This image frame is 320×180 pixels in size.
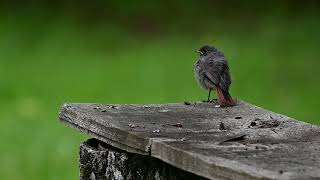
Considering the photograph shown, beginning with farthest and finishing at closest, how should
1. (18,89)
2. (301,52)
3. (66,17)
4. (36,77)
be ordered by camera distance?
(66,17), (301,52), (36,77), (18,89)

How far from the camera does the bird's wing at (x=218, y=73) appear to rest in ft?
22.4

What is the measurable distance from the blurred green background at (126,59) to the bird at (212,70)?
3.08 meters

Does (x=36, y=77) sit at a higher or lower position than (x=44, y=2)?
lower

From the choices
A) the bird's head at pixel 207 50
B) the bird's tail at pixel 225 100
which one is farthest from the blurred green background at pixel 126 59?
the bird's tail at pixel 225 100

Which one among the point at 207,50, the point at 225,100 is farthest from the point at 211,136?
the point at 207,50

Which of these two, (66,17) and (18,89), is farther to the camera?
(66,17)

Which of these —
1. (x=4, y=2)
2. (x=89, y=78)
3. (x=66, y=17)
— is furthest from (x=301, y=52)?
(x=4, y=2)

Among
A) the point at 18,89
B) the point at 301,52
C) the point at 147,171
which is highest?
the point at 301,52

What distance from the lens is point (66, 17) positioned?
69.8 ft

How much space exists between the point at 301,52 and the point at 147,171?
13.4 m

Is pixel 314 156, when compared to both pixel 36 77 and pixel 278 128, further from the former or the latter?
pixel 36 77

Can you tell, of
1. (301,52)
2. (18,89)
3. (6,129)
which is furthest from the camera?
(301,52)

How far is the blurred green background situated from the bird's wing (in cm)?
326

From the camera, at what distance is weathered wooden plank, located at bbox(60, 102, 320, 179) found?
4113mm
